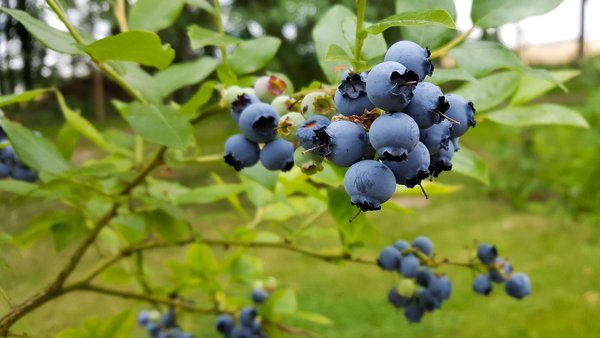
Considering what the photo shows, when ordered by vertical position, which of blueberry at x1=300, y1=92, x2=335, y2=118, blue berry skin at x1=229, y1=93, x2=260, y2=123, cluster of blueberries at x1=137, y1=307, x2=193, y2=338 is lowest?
cluster of blueberries at x1=137, y1=307, x2=193, y2=338

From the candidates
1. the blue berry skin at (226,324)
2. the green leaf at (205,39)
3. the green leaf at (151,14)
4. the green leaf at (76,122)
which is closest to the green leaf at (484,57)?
the green leaf at (205,39)

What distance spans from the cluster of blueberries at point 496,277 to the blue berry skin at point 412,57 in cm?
45

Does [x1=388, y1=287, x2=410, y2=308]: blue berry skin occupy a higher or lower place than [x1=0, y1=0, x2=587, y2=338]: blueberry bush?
lower

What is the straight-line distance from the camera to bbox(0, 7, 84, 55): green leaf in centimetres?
47

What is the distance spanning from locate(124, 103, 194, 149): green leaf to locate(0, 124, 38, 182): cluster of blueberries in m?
0.23

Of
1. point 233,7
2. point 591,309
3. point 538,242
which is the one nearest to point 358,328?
point 591,309

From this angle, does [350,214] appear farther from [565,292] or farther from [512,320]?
[565,292]

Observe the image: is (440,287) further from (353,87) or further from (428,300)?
(353,87)

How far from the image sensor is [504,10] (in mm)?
557

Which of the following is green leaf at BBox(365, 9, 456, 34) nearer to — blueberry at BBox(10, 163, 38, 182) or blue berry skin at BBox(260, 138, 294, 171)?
blue berry skin at BBox(260, 138, 294, 171)

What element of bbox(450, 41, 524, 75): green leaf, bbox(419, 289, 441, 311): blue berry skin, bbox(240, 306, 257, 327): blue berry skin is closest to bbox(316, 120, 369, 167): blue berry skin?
bbox(450, 41, 524, 75): green leaf

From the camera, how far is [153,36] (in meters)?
0.46

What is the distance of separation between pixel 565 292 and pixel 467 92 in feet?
7.41

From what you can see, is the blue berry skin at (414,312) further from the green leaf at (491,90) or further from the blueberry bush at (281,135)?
the green leaf at (491,90)
